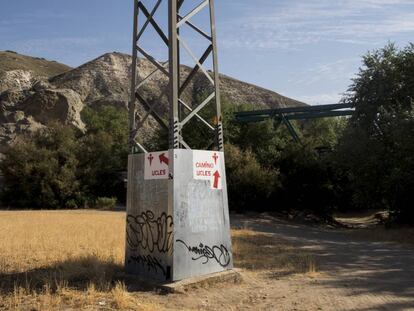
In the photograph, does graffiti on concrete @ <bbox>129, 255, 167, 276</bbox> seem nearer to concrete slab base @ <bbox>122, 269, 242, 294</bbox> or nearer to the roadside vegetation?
concrete slab base @ <bbox>122, 269, 242, 294</bbox>

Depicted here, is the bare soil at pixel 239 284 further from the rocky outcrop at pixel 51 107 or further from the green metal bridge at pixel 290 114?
the rocky outcrop at pixel 51 107

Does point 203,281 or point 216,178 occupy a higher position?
point 216,178

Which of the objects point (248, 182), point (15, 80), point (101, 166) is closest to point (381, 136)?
point (248, 182)

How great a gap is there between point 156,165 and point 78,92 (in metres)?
67.2

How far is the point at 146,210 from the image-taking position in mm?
9398

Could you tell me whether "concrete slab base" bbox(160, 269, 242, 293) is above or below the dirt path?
above

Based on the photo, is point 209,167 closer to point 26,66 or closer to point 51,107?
point 51,107

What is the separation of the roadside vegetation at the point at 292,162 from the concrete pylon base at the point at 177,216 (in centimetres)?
1351

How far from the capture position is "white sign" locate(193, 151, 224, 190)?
9.27 metres

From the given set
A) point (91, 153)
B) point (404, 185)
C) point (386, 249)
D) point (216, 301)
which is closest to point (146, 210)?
point (216, 301)

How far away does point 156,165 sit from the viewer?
9219mm

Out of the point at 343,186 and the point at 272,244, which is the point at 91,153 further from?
the point at 272,244

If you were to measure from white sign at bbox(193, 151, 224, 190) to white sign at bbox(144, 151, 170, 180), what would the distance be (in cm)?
57

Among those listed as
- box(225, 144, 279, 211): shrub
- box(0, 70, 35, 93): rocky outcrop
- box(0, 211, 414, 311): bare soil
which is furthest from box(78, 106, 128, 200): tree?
box(0, 70, 35, 93): rocky outcrop
